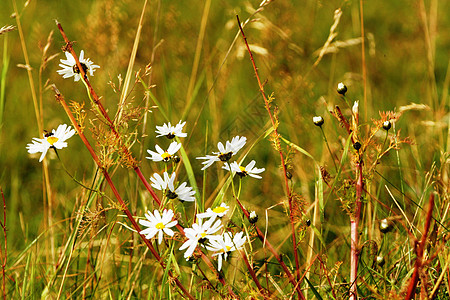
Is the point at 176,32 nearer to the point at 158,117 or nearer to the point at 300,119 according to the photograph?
the point at 158,117

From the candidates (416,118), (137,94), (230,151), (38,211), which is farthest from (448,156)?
(137,94)

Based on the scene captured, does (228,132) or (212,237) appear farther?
(228,132)

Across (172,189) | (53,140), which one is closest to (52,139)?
(53,140)

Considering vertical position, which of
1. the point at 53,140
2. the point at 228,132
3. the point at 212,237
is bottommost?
the point at 228,132

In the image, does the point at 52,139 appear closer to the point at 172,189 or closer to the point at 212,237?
the point at 172,189

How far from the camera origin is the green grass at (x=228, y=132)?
1.47 meters

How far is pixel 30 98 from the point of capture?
2871 millimetres

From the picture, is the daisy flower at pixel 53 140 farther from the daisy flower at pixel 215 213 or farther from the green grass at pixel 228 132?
the daisy flower at pixel 215 213

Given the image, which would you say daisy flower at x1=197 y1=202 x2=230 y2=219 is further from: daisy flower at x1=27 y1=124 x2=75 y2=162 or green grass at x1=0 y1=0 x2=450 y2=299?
daisy flower at x1=27 y1=124 x2=75 y2=162

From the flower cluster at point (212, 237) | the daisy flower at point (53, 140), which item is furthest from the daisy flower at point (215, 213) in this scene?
the daisy flower at point (53, 140)

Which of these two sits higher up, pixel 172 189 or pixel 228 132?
pixel 172 189

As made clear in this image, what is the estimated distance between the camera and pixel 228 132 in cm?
213

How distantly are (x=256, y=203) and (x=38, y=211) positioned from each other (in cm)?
87

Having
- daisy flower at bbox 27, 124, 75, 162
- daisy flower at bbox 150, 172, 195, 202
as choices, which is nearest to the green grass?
daisy flower at bbox 150, 172, 195, 202
